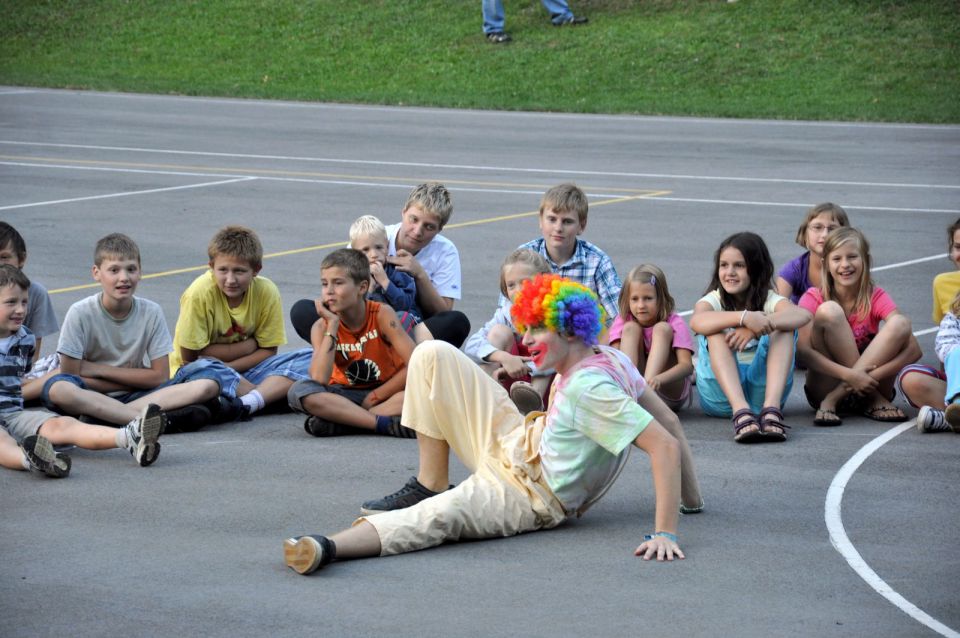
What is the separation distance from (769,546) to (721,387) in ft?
7.14

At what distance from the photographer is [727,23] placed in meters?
36.2

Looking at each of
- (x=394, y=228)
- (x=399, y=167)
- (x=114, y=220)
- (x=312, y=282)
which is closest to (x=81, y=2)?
(x=399, y=167)

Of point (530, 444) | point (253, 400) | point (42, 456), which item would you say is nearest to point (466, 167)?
point (253, 400)

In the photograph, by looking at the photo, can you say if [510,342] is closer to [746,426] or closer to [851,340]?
[746,426]

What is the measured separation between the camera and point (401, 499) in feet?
20.5

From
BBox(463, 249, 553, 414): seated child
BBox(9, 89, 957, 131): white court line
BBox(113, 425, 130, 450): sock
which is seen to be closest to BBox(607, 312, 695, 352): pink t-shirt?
BBox(463, 249, 553, 414): seated child

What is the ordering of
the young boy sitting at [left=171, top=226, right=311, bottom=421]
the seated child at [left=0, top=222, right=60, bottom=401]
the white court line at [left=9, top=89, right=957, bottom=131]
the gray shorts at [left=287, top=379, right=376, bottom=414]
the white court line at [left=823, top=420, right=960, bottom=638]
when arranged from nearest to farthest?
the white court line at [left=823, top=420, right=960, bottom=638] < the gray shorts at [left=287, top=379, right=376, bottom=414] < the seated child at [left=0, top=222, right=60, bottom=401] < the young boy sitting at [left=171, top=226, right=311, bottom=421] < the white court line at [left=9, top=89, right=957, bottom=131]

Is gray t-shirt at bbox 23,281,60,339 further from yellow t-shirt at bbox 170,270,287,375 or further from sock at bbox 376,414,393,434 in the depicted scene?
sock at bbox 376,414,393,434

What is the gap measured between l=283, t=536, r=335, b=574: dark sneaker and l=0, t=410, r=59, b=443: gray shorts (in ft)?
7.84

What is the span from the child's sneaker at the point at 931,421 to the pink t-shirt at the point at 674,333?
1.36 meters

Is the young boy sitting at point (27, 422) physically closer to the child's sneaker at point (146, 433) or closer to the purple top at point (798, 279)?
the child's sneaker at point (146, 433)

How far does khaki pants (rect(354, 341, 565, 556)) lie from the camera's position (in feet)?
19.1

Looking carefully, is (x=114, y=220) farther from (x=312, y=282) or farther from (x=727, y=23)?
(x=727, y=23)

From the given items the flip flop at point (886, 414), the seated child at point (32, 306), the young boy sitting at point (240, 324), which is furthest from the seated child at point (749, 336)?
the seated child at point (32, 306)
